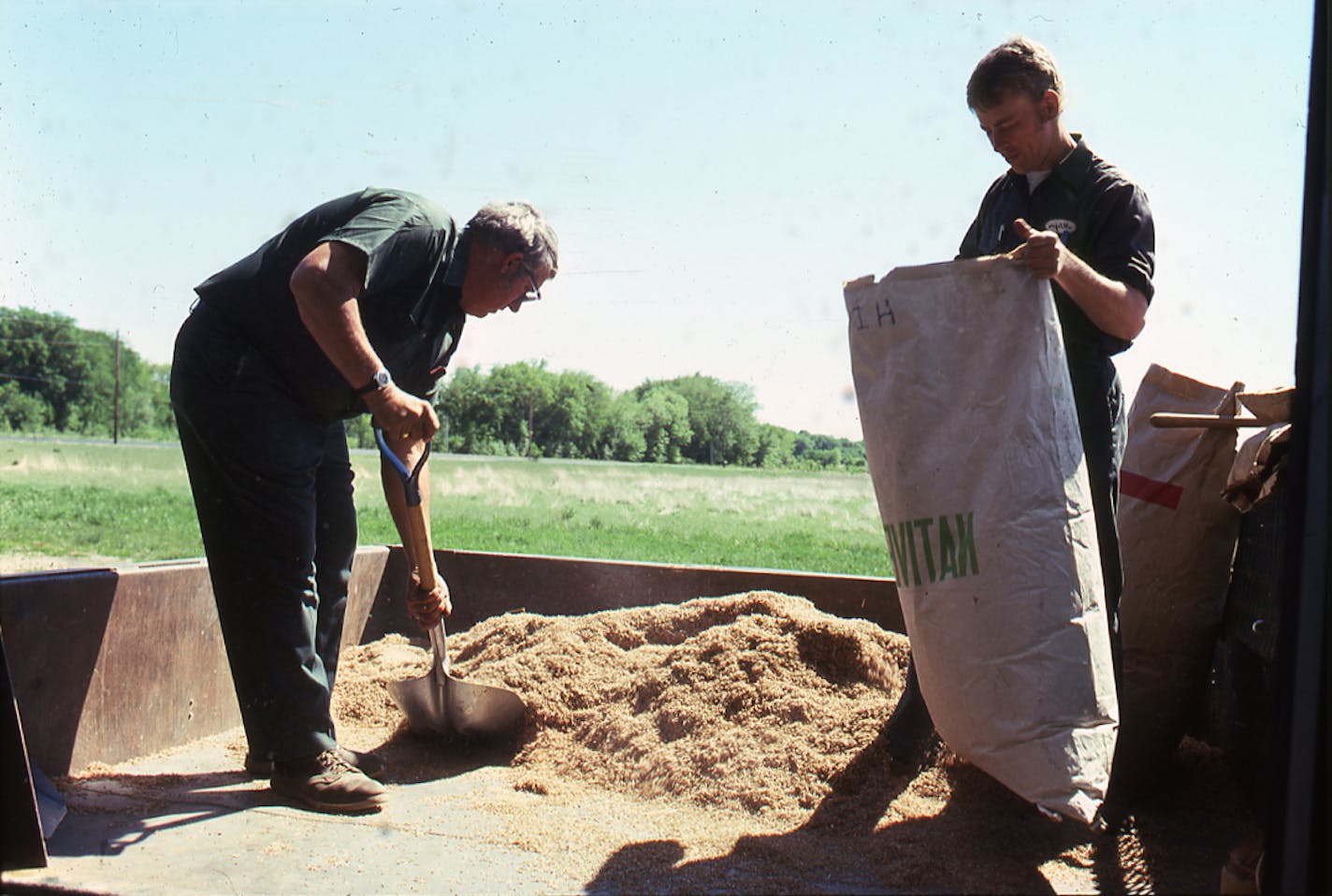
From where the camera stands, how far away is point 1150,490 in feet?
7.91

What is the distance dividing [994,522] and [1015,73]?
956mm

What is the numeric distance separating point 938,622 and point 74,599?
199 cm

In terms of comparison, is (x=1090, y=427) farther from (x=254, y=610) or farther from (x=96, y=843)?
(x=96, y=843)

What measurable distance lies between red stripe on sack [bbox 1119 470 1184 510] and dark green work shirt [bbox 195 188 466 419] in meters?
1.71

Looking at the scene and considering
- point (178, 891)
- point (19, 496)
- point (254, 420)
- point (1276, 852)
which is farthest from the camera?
point (19, 496)

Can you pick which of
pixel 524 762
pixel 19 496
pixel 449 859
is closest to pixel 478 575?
pixel 524 762

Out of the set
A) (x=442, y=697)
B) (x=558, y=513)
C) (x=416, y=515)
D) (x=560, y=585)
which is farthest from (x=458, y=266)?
(x=558, y=513)

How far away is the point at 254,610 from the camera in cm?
242

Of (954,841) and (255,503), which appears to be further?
(255,503)

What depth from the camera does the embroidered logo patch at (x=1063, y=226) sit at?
214cm

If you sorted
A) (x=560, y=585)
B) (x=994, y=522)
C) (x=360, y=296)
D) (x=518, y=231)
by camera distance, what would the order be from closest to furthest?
(x=994, y=522), (x=360, y=296), (x=518, y=231), (x=560, y=585)

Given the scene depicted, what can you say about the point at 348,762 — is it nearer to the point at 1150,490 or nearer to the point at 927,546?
the point at 927,546

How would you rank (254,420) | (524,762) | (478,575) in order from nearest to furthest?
1. (254,420)
2. (524,762)
3. (478,575)

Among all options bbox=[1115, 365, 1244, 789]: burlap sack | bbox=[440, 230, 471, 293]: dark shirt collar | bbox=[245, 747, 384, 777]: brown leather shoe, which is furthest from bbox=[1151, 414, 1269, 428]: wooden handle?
bbox=[245, 747, 384, 777]: brown leather shoe
